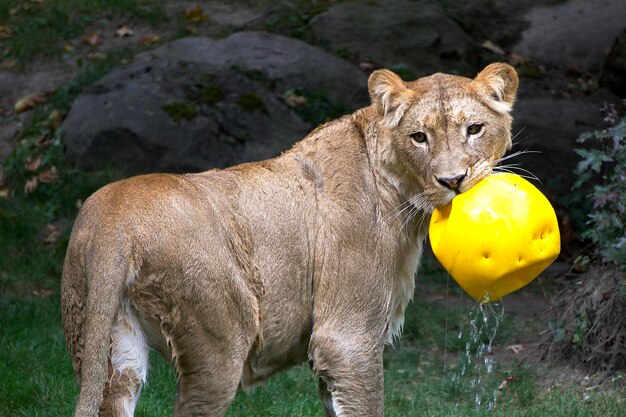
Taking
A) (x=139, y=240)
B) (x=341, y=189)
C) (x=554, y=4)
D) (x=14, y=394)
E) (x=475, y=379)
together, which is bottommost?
(x=554, y=4)

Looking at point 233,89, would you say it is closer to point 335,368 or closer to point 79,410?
point 335,368

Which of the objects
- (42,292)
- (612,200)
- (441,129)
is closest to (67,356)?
(42,292)

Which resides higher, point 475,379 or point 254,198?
point 254,198

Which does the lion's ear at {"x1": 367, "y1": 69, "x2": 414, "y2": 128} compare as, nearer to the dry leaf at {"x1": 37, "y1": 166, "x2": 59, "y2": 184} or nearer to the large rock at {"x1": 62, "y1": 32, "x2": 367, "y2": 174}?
the large rock at {"x1": 62, "y1": 32, "x2": 367, "y2": 174}

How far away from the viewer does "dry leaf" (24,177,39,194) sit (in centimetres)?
1070

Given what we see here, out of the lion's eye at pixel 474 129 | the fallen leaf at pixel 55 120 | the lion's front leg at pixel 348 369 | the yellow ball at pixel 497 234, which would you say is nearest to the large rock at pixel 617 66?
the fallen leaf at pixel 55 120

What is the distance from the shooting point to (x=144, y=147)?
10.6m

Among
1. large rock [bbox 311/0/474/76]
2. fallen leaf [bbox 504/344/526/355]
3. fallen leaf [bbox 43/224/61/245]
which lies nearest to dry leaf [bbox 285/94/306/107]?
large rock [bbox 311/0/474/76]

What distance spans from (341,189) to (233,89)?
238 inches

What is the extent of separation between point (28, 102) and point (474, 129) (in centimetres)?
827

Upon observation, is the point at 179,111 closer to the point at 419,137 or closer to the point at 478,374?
the point at 478,374

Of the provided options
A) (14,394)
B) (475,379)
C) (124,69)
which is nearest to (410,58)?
(124,69)

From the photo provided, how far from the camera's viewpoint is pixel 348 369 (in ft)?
16.6

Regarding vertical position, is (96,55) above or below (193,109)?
below
